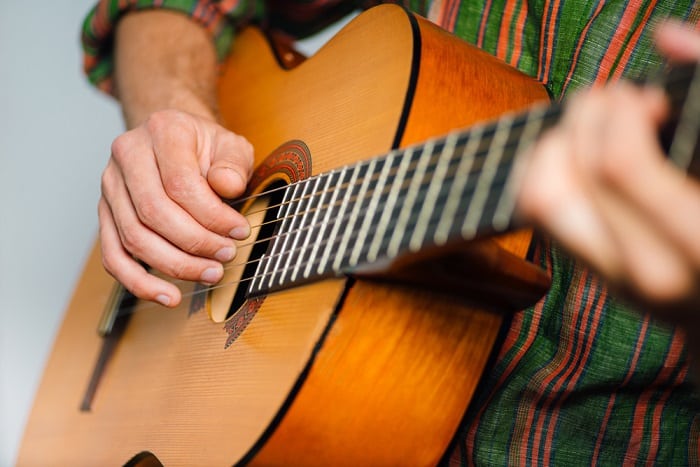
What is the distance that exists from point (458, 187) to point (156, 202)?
0.41 metres

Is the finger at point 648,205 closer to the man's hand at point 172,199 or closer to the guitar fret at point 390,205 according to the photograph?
the guitar fret at point 390,205

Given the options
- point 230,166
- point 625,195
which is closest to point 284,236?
point 230,166

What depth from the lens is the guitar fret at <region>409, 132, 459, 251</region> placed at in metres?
0.46

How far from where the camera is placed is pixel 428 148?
481 millimetres

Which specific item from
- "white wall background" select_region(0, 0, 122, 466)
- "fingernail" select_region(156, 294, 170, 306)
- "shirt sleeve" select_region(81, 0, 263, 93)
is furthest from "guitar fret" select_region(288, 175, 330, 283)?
"white wall background" select_region(0, 0, 122, 466)

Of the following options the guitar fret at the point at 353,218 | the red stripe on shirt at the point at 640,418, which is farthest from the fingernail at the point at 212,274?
the red stripe on shirt at the point at 640,418

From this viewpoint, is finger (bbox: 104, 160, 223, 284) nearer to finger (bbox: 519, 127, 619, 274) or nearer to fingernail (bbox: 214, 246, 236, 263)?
fingernail (bbox: 214, 246, 236, 263)

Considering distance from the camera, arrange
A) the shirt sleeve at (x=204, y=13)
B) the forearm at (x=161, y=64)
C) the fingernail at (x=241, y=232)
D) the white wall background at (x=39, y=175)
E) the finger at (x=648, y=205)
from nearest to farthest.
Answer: the finger at (x=648, y=205) → the fingernail at (x=241, y=232) → the forearm at (x=161, y=64) → the shirt sleeve at (x=204, y=13) → the white wall background at (x=39, y=175)

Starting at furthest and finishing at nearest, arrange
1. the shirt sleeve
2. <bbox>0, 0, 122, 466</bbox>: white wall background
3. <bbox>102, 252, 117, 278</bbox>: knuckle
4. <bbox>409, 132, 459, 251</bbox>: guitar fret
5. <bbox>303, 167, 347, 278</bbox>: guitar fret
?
<bbox>0, 0, 122, 466</bbox>: white wall background → the shirt sleeve → <bbox>102, 252, 117, 278</bbox>: knuckle → <bbox>303, 167, 347, 278</bbox>: guitar fret → <bbox>409, 132, 459, 251</bbox>: guitar fret

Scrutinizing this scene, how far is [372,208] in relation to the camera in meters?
0.52

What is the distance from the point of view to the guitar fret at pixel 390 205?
497mm

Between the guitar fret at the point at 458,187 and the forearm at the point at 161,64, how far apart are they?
57 centimetres


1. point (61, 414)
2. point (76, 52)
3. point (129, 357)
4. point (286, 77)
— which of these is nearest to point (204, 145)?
point (286, 77)

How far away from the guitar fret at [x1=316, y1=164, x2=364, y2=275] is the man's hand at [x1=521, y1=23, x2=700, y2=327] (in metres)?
0.19
